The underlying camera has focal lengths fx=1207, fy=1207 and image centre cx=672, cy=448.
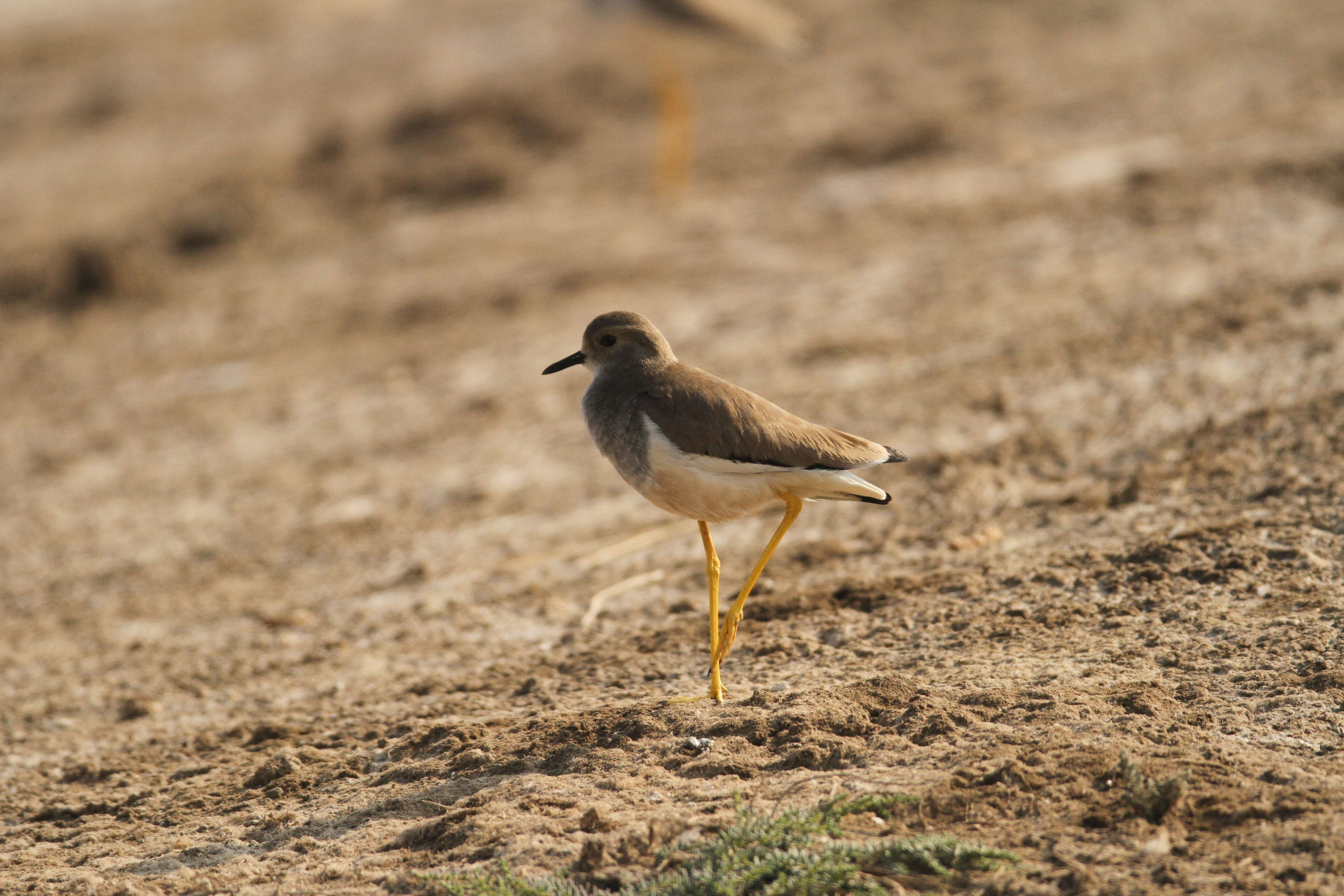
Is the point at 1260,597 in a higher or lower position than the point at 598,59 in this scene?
lower

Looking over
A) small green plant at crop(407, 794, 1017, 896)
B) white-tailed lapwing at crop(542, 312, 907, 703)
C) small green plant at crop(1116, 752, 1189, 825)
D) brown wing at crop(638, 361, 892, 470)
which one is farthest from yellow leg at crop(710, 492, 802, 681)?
small green plant at crop(1116, 752, 1189, 825)

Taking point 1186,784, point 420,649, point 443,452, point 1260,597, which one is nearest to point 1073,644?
point 1260,597

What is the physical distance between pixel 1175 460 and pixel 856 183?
245 inches

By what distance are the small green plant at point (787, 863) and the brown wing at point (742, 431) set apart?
132 centimetres

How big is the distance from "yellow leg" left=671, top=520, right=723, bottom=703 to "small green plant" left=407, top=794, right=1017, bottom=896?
39.5 inches

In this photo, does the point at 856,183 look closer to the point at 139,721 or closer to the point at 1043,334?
the point at 1043,334

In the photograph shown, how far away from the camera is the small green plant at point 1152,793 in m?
3.53

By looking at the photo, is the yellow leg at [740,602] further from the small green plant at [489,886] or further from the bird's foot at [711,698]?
the small green plant at [489,886]

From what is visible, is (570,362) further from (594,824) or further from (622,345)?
(594,824)

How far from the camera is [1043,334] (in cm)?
829

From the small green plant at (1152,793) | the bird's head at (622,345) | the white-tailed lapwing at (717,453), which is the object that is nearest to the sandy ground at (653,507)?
the small green plant at (1152,793)

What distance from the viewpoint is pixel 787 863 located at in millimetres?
3375

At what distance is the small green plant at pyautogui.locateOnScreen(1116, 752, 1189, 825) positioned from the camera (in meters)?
3.53

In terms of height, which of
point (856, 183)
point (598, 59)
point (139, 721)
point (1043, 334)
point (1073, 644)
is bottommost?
point (139, 721)
